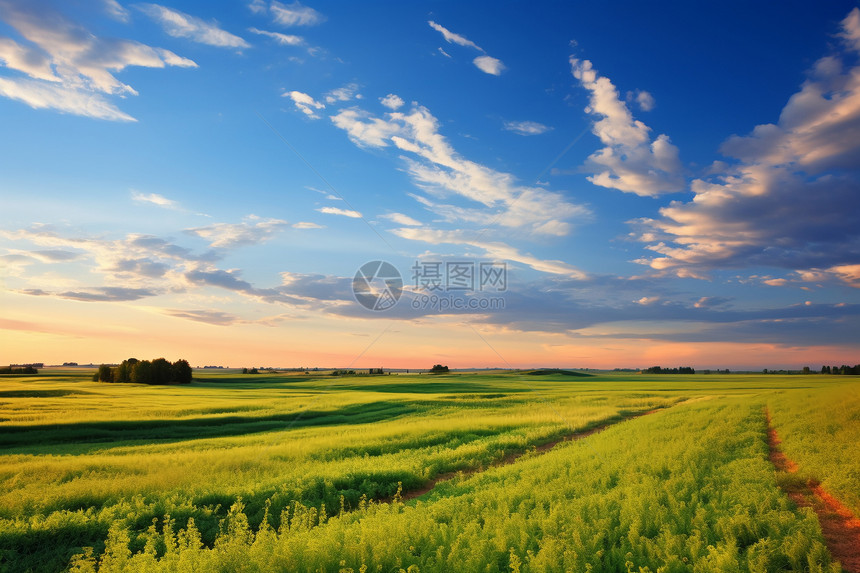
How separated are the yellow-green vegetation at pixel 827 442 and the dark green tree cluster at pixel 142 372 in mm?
95442

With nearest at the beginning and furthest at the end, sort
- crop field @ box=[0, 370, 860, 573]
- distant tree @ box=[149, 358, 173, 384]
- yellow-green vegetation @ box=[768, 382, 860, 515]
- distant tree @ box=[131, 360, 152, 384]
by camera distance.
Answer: crop field @ box=[0, 370, 860, 573], yellow-green vegetation @ box=[768, 382, 860, 515], distant tree @ box=[131, 360, 152, 384], distant tree @ box=[149, 358, 173, 384]

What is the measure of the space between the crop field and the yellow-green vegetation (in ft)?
0.32

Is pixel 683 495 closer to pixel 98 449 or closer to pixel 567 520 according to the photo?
pixel 567 520

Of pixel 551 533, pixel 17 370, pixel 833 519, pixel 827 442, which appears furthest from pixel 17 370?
pixel 827 442

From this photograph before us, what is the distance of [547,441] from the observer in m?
25.9

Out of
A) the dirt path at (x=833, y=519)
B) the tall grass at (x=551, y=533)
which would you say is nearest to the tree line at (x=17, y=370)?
the tall grass at (x=551, y=533)

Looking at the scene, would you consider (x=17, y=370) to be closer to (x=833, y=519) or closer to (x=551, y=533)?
(x=551, y=533)

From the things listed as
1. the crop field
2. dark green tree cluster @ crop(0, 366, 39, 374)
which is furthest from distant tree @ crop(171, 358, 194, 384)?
the crop field

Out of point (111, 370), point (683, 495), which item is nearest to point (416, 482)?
point (683, 495)

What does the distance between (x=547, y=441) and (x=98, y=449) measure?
80.2ft

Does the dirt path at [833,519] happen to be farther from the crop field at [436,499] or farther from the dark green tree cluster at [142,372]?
the dark green tree cluster at [142,372]

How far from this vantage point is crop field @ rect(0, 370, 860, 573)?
865 cm

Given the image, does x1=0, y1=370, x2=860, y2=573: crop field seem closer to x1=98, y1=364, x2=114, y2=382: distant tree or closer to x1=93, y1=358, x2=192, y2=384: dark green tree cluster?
x1=93, y1=358, x2=192, y2=384: dark green tree cluster

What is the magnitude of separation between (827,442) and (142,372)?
98.6 meters
